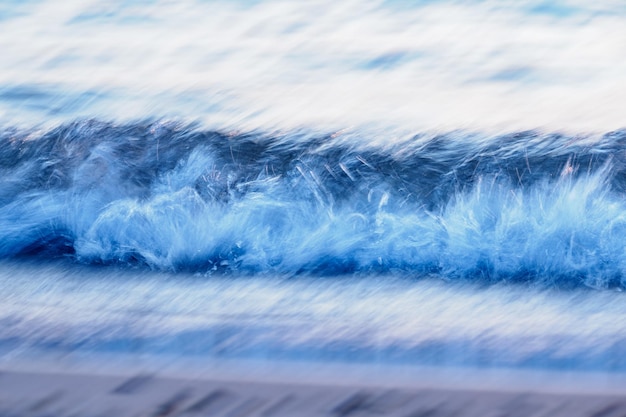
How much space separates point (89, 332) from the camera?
5.28ft

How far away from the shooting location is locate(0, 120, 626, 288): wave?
1.85m

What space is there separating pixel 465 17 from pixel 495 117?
465 mm

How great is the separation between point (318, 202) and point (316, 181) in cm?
10

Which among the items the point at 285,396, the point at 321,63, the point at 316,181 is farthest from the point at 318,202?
the point at 285,396

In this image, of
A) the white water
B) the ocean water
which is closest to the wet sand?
the ocean water

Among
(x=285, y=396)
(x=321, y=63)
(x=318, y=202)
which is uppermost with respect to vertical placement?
(x=321, y=63)

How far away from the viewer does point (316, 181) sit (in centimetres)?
215

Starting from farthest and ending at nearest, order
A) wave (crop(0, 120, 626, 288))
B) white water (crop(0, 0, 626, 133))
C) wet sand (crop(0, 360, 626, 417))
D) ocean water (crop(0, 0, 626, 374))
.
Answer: white water (crop(0, 0, 626, 133)) → wave (crop(0, 120, 626, 288)) → ocean water (crop(0, 0, 626, 374)) → wet sand (crop(0, 360, 626, 417))

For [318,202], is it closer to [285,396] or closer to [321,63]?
[321,63]

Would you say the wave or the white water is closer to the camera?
the wave

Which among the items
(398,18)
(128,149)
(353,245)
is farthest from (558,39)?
(128,149)

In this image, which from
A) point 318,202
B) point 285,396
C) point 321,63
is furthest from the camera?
point 321,63

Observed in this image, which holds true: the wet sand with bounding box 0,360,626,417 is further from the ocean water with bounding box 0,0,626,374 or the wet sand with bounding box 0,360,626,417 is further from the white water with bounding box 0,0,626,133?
the white water with bounding box 0,0,626,133

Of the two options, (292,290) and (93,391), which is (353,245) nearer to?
(292,290)
